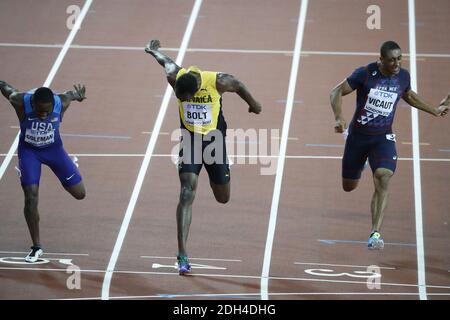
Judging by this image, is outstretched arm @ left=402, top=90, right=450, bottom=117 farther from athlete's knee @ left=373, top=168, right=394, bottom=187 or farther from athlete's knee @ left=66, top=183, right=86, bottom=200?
Answer: athlete's knee @ left=66, top=183, right=86, bottom=200

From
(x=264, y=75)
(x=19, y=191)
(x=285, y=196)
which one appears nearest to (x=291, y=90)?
(x=264, y=75)

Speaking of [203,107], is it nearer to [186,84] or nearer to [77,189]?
[186,84]

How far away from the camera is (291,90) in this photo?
56.4 ft

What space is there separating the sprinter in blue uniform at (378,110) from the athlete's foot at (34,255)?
3.51 m

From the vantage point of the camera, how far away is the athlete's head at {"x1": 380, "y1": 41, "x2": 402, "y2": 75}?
1153 centimetres

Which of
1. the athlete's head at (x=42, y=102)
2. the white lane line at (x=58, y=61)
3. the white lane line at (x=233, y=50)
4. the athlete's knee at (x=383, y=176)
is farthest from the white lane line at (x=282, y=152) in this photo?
the white lane line at (x=58, y=61)

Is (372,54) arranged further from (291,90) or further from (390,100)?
(390,100)

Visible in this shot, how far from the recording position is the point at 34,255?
11773mm

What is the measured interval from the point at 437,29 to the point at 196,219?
7.77 metres

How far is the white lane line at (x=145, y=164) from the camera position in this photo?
1161 cm

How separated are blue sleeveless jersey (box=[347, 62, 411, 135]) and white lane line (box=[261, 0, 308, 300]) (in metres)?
1.81

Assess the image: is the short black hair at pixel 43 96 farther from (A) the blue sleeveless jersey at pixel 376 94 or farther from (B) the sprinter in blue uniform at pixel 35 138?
(A) the blue sleeveless jersey at pixel 376 94

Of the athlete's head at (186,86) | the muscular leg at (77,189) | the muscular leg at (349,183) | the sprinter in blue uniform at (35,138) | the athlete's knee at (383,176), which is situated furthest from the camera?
the muscular leg at (349,183)

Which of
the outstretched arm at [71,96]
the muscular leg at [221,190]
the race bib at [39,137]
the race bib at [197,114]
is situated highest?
the outstretched arm at [71,96]
